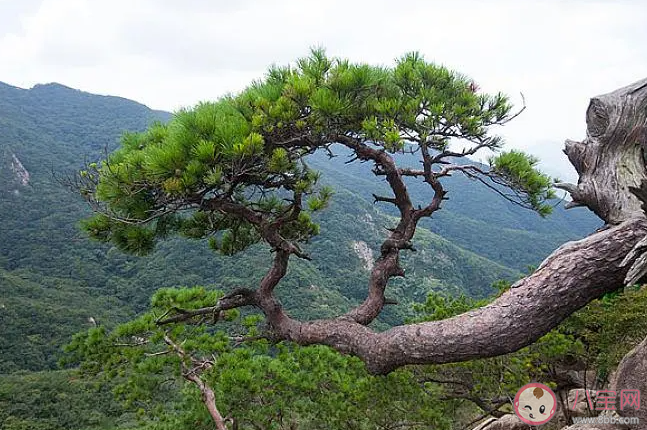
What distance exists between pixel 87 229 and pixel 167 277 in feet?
82.9

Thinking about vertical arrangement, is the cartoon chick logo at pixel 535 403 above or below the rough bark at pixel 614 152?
below

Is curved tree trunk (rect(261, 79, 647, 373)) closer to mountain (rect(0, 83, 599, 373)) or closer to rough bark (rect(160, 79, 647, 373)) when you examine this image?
rough bark (rect(160, 79, 647, 373))

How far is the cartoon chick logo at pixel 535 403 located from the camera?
234 cm

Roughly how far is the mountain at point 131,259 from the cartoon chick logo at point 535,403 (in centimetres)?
1166

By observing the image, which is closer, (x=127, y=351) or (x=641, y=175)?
(x=641, y=175)

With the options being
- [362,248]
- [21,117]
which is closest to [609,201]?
[362,248]

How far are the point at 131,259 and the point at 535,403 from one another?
30.9 meters

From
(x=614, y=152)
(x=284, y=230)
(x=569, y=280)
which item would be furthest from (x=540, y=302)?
(x=284, y=230)

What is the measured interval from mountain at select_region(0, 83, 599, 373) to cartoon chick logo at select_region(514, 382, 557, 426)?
459 inches

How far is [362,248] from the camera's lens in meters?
34.3

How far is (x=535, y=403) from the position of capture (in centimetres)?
239

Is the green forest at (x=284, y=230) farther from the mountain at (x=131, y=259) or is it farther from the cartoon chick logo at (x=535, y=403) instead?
the mountain at (x=131, y=259)

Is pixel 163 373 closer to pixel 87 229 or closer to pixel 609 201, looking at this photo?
pixel 87 229

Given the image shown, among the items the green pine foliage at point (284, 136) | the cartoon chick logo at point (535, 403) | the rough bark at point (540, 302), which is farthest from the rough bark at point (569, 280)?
the cartoon chick logo at point (535, 403)
